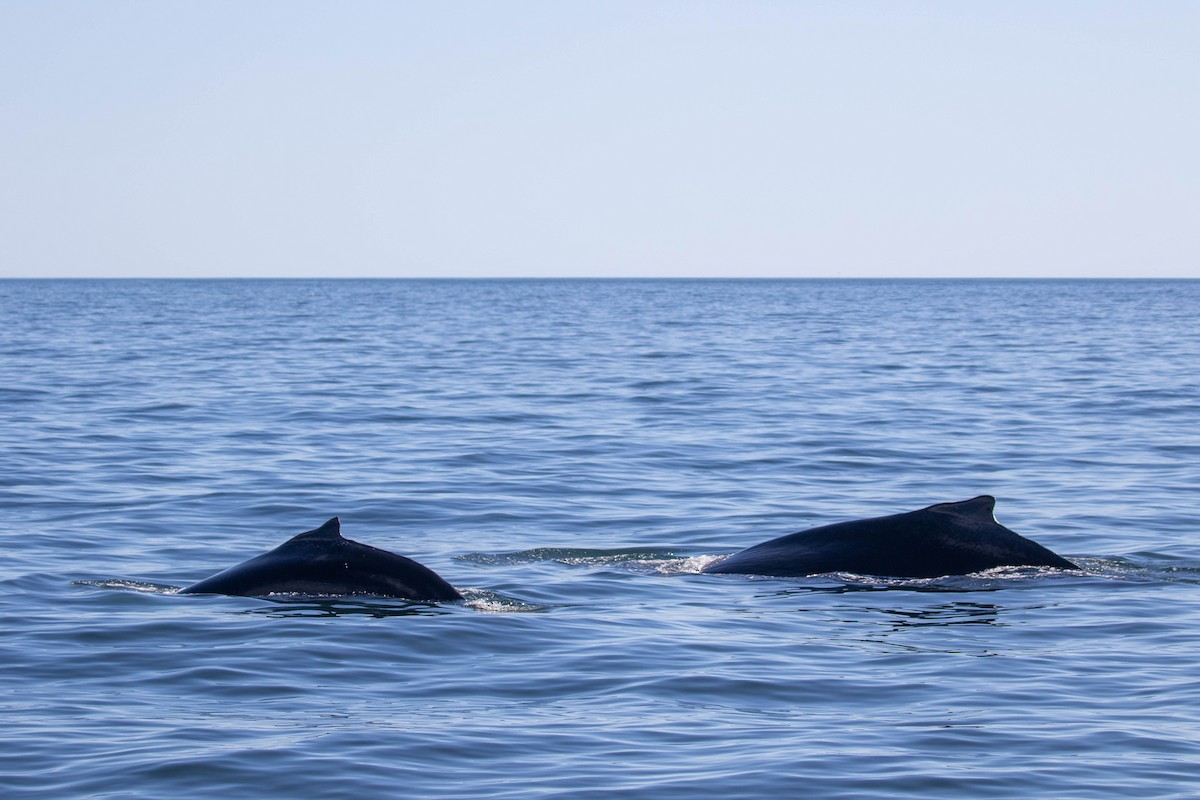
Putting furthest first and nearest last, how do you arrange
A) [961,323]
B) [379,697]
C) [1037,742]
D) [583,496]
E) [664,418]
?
[961,323], [664,418], [583,496], [379,697], [1037,742]

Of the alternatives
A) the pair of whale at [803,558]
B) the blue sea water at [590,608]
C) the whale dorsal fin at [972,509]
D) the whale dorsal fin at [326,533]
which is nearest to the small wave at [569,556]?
the blue sea water at [590,608]

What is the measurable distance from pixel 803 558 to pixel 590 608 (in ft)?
5.67

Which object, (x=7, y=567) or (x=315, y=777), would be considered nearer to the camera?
(x=315, y=777)

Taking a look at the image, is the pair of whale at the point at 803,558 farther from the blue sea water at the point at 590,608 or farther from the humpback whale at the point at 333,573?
the blue sea water at the point at 590,608

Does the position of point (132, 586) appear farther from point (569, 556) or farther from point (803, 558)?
point (803, 558)

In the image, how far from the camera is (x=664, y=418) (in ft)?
82.9

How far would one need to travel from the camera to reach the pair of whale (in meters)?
10.4

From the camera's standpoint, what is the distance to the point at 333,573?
10.4 meters

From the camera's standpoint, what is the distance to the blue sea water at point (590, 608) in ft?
23.6

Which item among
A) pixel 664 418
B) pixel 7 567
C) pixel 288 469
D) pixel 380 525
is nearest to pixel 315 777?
pixel 7 567

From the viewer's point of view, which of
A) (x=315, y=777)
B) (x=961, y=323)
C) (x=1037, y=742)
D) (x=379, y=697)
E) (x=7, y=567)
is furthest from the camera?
(x=961, y=323)

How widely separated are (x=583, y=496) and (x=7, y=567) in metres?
6.39

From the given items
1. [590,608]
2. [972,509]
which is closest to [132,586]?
[590,608]

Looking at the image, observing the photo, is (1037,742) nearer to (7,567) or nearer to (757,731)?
→ (757,731)
